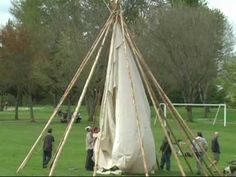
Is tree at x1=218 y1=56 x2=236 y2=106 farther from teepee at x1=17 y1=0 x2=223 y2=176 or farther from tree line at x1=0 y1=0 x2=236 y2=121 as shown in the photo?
teepee at x1=17 y1=0 x2=223 y2=176

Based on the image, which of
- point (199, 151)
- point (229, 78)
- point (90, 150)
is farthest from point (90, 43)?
point (199, 151)

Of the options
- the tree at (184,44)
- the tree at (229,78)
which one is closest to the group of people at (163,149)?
the tree at (184,44)

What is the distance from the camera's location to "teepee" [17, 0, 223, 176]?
21.3 meters

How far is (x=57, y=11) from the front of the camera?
68750 millimetres

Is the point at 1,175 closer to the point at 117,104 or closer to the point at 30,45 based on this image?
the point at 117,104

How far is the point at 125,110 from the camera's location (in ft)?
70.8

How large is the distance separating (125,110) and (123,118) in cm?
28

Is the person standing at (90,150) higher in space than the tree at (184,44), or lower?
lower

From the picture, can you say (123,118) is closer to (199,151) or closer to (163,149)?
(199,151)

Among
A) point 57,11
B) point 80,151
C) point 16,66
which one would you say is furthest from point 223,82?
point 80,151

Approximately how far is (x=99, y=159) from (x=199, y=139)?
4026 mm

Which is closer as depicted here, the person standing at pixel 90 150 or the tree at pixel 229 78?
the person standing at pixel 90 150

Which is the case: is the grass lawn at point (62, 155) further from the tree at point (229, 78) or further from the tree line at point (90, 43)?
the tree at point (229, 78)

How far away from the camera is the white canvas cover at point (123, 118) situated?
2125 centimetres
